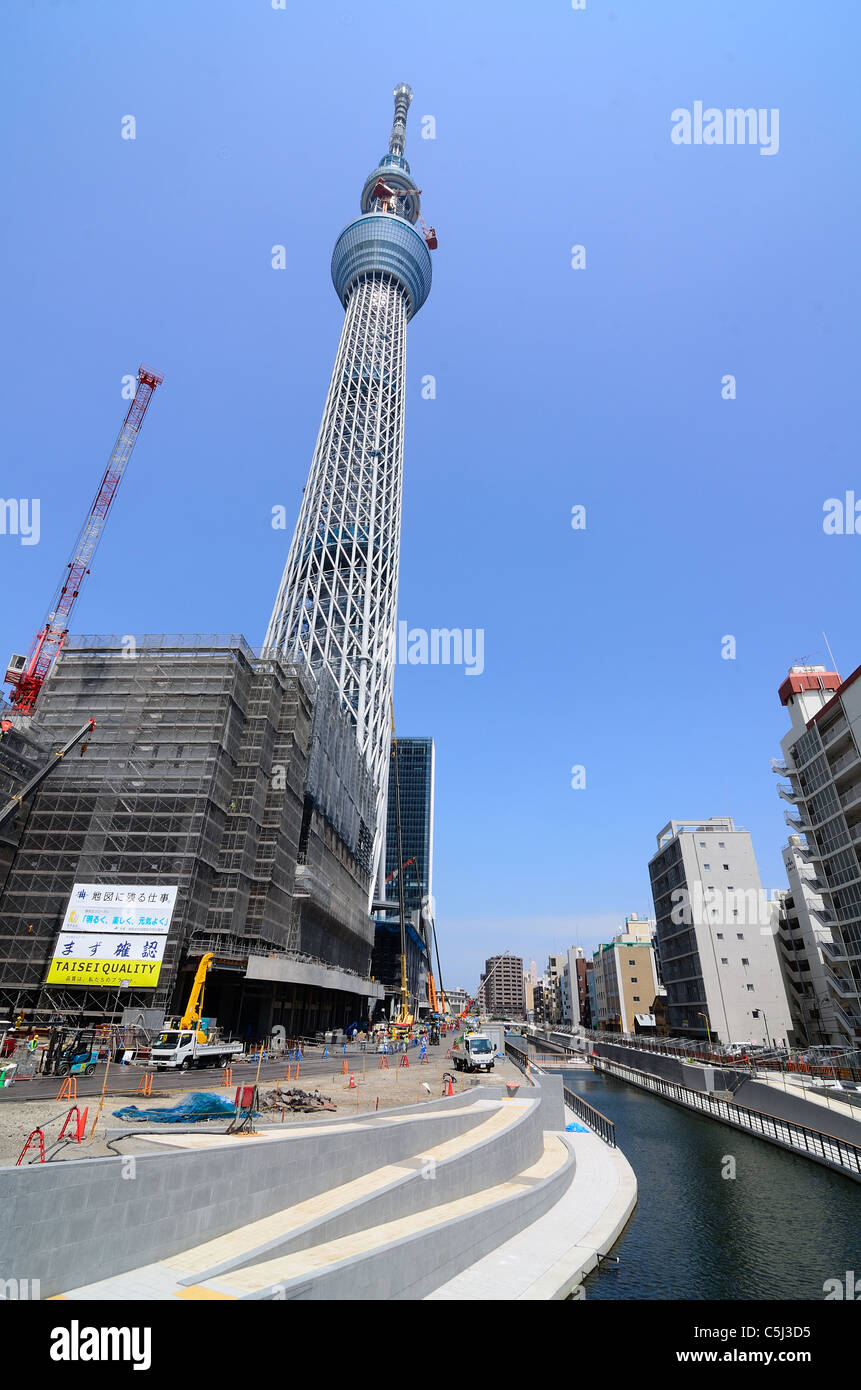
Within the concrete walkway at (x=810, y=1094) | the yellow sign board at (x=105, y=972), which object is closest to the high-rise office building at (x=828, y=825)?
the concrete walkway at (x=810, y=1094)

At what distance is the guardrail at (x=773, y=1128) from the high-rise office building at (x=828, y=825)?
1664cm

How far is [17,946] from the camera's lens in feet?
157

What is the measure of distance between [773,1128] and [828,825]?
3443 centimetres

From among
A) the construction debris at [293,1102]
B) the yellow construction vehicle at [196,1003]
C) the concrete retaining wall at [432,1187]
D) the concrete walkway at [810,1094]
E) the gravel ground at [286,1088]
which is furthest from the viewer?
the yellow construction vehicle at [196,1003]

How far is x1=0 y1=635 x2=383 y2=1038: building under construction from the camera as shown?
49000 millimetres

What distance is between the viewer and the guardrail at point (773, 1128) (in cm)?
2995

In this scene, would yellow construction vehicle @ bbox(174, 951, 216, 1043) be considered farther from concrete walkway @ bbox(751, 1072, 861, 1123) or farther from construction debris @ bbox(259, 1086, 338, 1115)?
concrete walkway @ bbox(751, 1072, 861, 1123)

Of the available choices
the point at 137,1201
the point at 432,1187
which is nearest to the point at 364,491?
the point at 432,1187

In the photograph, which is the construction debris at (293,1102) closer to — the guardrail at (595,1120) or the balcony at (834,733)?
the guardrail at (595,1120)

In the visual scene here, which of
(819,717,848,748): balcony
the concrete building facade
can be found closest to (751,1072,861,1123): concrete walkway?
(819,717,848,748): balcony
